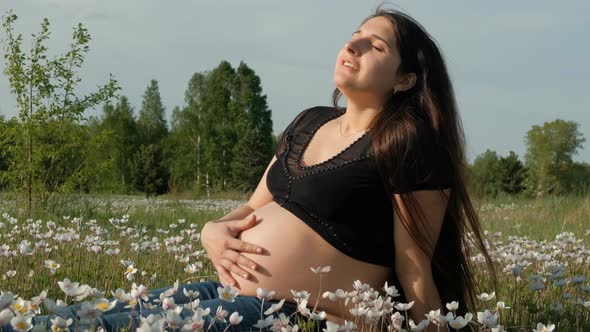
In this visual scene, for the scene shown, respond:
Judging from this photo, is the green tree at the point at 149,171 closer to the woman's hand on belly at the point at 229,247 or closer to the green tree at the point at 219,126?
the green tree at the point at 219,126

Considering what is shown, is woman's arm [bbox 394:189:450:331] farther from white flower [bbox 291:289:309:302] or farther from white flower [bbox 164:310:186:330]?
white flower [bbox 164:310:186:330]

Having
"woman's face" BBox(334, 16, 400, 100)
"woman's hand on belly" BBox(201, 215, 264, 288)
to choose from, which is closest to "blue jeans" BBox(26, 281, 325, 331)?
"woman's hand on belly" BBox(201, 215, 264, 288)

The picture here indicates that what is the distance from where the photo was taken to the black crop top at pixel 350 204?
3162mm

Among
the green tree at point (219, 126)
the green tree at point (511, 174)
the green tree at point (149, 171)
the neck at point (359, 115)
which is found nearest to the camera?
the neck at point (359, 115)

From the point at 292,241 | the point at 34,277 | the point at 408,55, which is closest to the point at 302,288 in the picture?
the point at 292,241

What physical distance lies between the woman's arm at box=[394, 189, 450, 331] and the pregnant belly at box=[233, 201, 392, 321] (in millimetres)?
178

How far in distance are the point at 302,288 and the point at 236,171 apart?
4378cm

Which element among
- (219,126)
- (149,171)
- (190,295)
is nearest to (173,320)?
(190,295)

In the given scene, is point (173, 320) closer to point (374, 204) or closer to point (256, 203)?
point (374, 204)

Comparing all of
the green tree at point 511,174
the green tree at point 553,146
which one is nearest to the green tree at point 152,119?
the green tree at point 511,174

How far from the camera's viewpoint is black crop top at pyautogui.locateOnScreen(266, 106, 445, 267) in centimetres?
316

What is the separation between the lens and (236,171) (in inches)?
1841

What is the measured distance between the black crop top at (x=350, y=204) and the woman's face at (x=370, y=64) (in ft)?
0.76

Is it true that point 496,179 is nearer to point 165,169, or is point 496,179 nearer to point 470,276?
point 165,169
